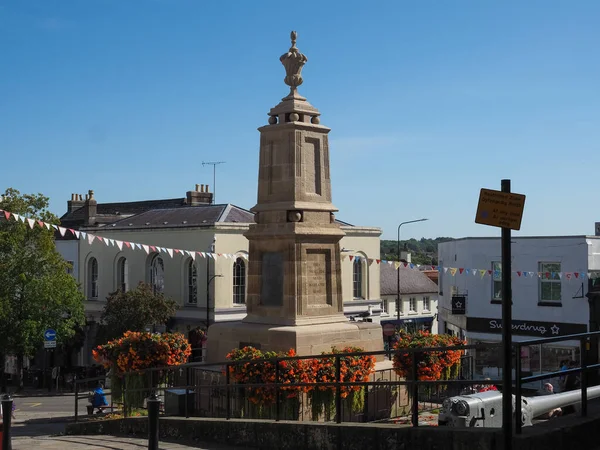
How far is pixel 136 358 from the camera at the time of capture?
1421 cm

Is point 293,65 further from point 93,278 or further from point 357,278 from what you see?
point 93,278

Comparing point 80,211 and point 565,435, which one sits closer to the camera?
point 565,435

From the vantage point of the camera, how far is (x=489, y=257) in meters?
30.9

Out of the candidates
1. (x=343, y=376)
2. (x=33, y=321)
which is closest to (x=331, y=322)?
(x=343, y=376)

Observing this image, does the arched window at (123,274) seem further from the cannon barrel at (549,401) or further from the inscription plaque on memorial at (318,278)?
the cannon barrel at (549,401)

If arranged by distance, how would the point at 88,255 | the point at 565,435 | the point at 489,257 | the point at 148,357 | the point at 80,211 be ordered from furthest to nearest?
the point at 80,211, the point at 88,255, the point at 489,257, the point at 148,357, the point at 565,435

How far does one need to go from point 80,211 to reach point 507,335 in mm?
50455

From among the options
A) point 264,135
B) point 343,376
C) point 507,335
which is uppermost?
point 264,135

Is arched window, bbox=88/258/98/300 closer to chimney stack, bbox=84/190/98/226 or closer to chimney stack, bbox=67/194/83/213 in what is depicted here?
chimney stack, bbox=84/190/98/226

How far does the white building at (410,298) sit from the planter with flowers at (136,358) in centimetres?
3840

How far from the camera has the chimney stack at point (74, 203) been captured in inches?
2216

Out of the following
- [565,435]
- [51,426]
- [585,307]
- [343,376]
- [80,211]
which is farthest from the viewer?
[80,211]

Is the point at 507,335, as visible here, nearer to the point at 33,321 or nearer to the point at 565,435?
the point at 565,435

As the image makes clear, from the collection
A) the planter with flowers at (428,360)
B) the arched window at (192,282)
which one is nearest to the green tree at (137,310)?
the arched window at (192,282)
